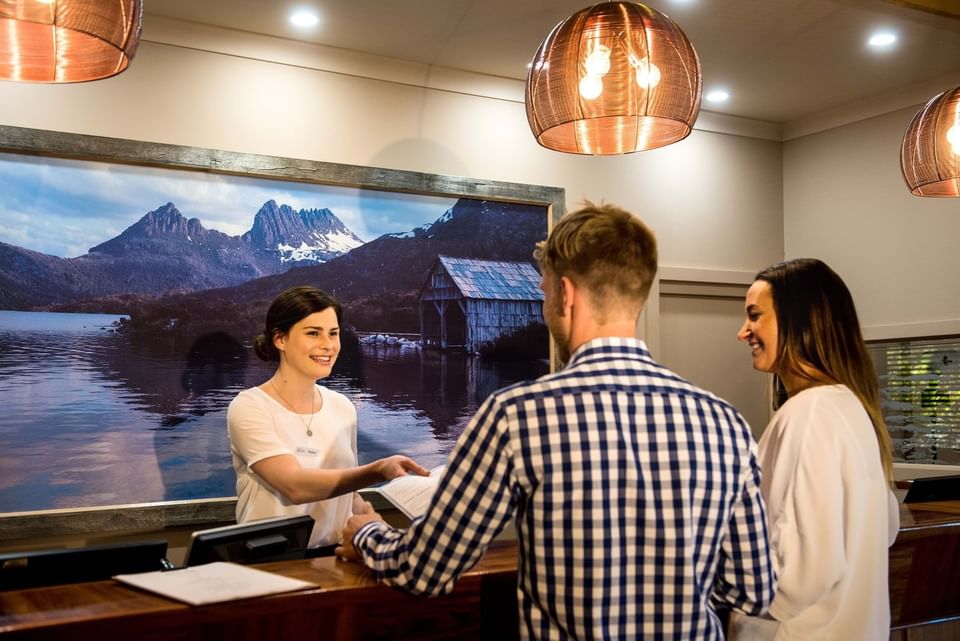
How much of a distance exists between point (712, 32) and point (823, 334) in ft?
7.40

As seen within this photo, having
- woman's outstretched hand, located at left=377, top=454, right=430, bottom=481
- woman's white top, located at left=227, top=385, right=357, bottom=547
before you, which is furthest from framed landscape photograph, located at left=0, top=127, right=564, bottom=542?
woman's outstretched hand, located at left=377, top=454, right=430, bottom=481

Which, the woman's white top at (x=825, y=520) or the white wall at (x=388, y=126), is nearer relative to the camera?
the woman's white top at (x=825, y=520)

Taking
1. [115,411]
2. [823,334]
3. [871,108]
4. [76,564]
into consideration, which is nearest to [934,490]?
[823,334]

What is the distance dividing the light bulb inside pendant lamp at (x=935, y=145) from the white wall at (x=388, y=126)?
4.98 ft

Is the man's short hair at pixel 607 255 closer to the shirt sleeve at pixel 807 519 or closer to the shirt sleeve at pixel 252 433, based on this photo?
the shirt sleeve at pixel 807 519

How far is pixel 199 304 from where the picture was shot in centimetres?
369

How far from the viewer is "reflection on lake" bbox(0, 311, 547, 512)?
3.30 meters

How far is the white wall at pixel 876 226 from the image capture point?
14.5 feet

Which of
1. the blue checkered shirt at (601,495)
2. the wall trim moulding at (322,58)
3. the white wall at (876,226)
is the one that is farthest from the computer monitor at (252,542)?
the white wall at (876,226)

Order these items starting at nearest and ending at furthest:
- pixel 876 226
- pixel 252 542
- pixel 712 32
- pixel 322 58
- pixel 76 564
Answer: pixel 76 564 < pixel 252 542 < pixel 712 32 < pixel 322 58 < pixel 876 226

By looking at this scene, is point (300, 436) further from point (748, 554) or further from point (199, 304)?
point (748, 554)

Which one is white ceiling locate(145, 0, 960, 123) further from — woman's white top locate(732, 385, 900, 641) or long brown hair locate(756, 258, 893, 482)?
woman's white top locate(732, 385, 900, 641)

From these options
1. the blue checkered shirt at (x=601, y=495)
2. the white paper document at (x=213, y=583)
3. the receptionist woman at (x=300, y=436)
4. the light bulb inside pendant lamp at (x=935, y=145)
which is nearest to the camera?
the blue checkered shirt at (x=601, y=495)

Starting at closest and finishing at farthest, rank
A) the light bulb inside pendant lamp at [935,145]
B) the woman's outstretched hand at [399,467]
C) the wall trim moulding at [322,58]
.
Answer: the woman's outstretched hand at [399,467], the light bulb inside pendant lamp at [935,145], the wall trim moulding at [322,58]
